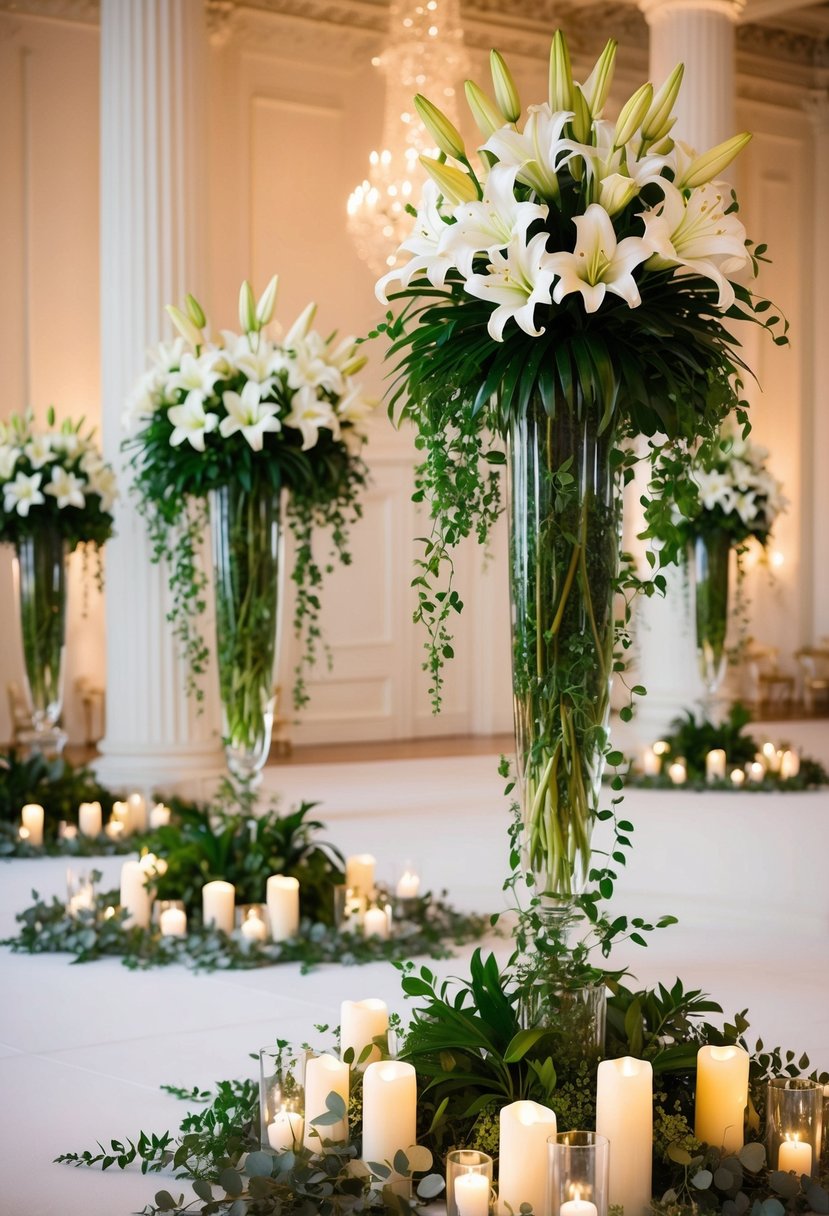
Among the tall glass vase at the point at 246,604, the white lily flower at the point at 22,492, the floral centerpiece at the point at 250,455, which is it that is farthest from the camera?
the white lily flower at the point at 22,492

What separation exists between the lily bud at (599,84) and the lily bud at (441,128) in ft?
0.82

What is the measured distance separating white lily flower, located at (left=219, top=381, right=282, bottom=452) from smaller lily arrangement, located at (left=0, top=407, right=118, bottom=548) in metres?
1.85

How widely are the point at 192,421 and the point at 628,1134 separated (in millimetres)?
3435

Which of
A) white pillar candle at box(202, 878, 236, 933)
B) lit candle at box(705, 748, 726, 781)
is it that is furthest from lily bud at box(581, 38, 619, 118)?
lit candle at box(705, 748, 726, 781)

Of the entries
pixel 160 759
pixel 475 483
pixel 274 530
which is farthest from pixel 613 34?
pixel 475 483

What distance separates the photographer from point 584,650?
299 cm

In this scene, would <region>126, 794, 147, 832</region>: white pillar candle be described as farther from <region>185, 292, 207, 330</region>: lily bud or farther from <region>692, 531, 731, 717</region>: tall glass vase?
<region>692, 531, 731, 717</region>: tall glass vase

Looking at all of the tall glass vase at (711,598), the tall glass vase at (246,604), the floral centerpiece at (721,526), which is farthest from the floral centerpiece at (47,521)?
the tall glass vase at (711,598)

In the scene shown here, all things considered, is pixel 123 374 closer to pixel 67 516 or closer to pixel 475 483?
pixel 67 516

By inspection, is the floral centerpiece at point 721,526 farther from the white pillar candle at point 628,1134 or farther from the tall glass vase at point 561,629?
the white pillar candle at point 628,1134

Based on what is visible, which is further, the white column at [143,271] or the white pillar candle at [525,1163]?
the white column at [143,271]

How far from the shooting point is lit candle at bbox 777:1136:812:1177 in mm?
2799

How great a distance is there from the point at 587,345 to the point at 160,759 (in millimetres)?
5795

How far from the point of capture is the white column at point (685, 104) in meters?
10.2
